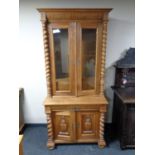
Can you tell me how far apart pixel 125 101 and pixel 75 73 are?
0.78 metres

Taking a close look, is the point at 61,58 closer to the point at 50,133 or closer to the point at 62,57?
the point at 62,57

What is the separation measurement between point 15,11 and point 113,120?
272 cm

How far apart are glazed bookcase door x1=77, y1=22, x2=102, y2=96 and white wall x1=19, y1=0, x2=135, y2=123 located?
1.68 ft

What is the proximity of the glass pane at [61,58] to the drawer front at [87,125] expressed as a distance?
1.56 ft

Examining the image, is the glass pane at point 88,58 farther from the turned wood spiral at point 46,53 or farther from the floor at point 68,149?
the floor at point 68,149

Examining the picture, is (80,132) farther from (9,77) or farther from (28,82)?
(9,77)

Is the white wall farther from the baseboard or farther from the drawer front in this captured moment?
the drawer front

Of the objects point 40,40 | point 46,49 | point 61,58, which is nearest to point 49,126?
point 61,58

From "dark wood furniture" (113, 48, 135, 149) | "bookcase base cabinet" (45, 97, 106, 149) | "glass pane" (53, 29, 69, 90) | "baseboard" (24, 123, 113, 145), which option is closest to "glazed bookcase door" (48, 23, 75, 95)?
"glass pane" (53, 29, 69, 90)
